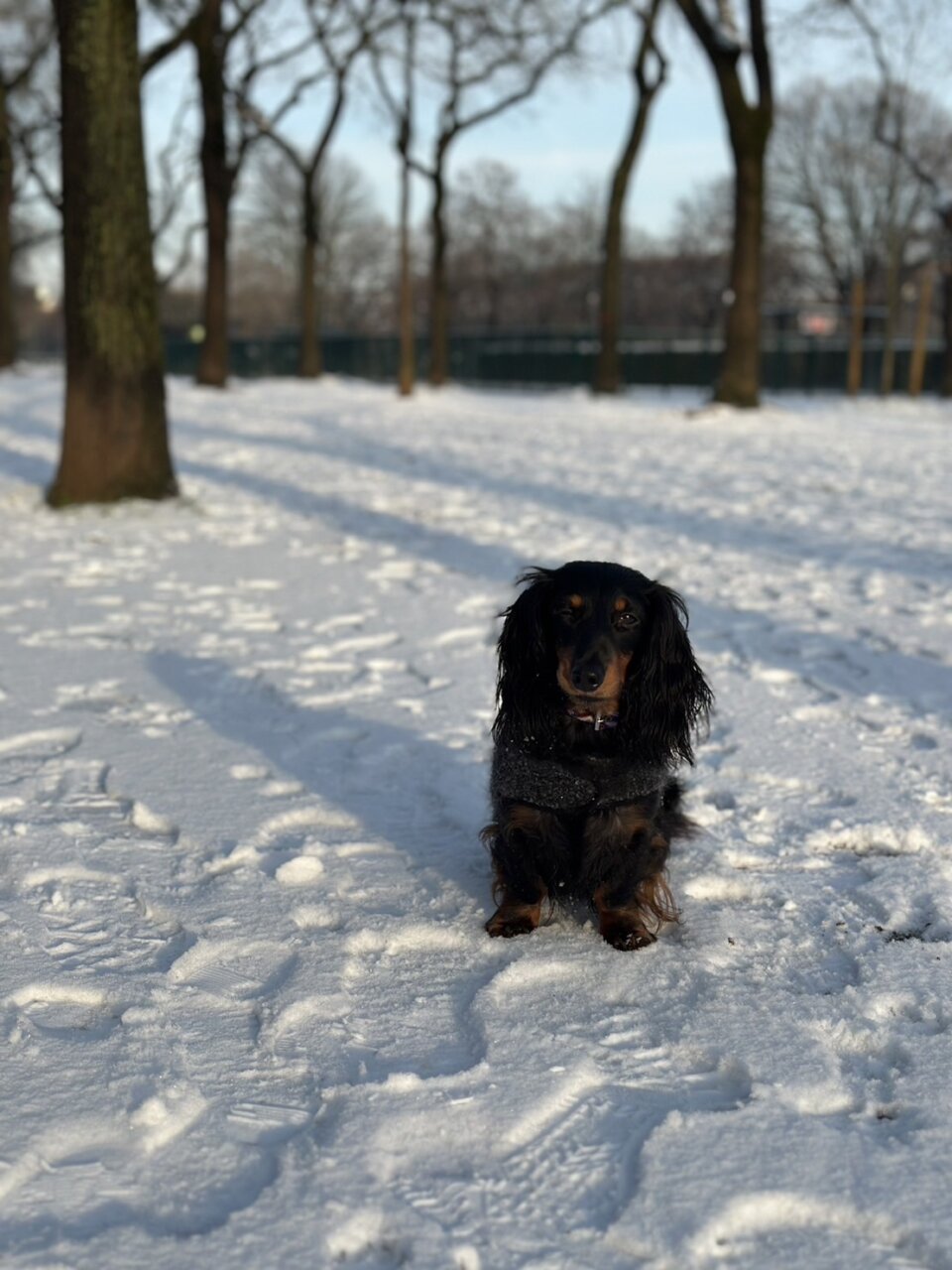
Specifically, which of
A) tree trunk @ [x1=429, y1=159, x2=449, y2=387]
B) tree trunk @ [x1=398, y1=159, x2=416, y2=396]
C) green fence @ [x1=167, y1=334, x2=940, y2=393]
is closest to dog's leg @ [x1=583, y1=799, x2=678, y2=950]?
tree trunk @ [x1=398, y1=159, x2=416, y2=396]

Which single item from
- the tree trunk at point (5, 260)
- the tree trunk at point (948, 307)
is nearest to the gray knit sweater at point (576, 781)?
the tree trunk at point (948, 307)

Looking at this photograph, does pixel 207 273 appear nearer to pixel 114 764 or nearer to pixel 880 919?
pixel 114 764

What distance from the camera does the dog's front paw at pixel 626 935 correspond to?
3252 millimetres

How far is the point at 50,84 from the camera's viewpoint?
34438mm

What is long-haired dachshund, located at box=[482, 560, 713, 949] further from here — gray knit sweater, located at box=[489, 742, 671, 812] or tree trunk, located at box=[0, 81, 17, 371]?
tree trunk, located at box=[0, 81, 17, 371]

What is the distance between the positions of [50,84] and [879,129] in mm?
21899

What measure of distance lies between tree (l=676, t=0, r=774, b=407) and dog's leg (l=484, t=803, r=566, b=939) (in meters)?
16.6

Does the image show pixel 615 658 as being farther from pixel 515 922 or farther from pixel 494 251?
pixel 494 251

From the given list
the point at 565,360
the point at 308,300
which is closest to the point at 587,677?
the point at 308,300

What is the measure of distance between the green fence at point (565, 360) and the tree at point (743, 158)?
55.8ft

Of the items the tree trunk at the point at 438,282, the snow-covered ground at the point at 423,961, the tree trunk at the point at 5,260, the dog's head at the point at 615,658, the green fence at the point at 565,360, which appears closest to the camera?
the snow-covered ground at the point at 423,961

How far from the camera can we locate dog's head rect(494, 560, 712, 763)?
321 centimetres

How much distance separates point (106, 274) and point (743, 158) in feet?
38.6

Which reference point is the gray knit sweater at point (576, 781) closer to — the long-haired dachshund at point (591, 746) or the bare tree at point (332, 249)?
the long-haired dachshund at point (591, 746)
